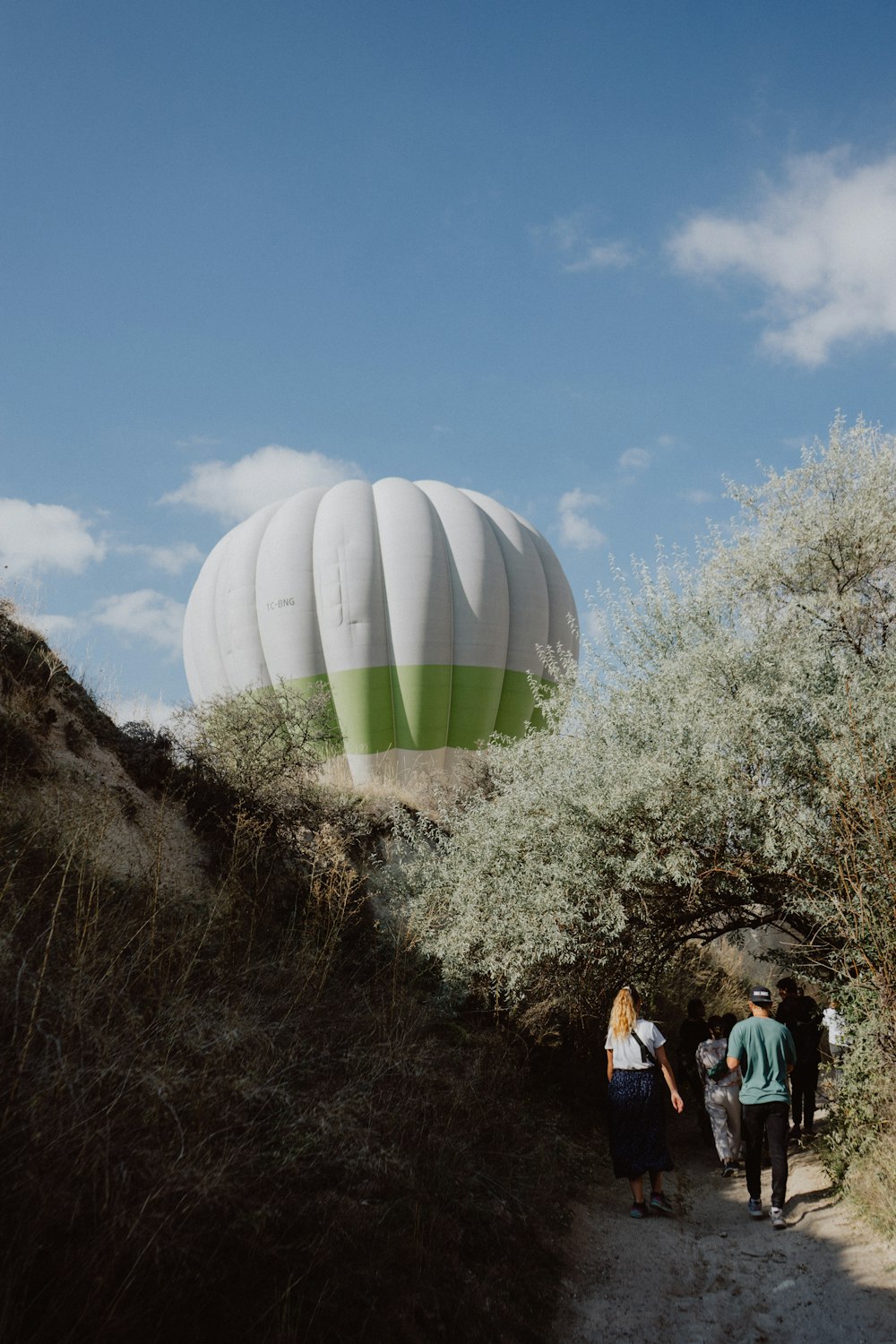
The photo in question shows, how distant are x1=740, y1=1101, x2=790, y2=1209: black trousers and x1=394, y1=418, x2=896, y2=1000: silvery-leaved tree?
1539mm

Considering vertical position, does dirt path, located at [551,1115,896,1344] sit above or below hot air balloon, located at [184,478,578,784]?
below

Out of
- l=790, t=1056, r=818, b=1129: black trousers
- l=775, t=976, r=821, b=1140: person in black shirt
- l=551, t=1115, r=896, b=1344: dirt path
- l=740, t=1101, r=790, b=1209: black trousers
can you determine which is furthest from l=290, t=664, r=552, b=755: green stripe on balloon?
l=551, t=1115, r=896, b=1344: dirt path

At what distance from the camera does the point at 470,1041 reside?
26.8ft

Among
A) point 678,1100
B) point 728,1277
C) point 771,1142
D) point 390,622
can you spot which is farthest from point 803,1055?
A: point 390,622

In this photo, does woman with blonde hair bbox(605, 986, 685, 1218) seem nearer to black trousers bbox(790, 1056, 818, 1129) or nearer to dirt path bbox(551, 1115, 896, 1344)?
dirt path bbox(551, 1115, 896, 1344)

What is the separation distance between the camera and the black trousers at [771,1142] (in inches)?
220

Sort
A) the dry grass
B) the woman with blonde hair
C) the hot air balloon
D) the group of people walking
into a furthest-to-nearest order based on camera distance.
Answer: the hot air balloon, the woman with blonde hair, the group of people walking, the dry grass

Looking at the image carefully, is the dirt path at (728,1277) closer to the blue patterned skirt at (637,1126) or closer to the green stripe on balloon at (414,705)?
the blue patterned skirt at (637,1126)

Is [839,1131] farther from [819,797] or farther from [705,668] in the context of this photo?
[705,668]

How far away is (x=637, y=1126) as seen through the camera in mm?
6098

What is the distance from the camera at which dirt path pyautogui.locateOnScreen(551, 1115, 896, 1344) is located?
167 inches

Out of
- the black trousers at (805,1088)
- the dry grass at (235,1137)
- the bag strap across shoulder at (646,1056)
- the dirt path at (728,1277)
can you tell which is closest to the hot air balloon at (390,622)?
the dry grass at (235,1137)

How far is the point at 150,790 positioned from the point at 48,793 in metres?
1.86

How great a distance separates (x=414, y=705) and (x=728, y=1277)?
12.4 metres
